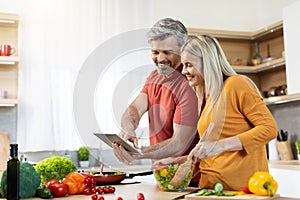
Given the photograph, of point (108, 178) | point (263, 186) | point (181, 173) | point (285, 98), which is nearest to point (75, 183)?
point (108, 178)

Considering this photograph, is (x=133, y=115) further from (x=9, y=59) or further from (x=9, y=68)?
(x=9, y=68)

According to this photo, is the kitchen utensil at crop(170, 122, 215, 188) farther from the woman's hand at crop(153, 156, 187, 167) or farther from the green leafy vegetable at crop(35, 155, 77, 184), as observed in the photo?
the green leafy vegetable at crop(35, 155, 77, 184)

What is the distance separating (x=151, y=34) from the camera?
7.36 feet

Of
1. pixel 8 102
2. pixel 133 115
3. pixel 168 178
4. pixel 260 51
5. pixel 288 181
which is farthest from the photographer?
pixel 260 51

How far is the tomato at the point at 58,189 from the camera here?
182 centimetres

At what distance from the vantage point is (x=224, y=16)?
479cm

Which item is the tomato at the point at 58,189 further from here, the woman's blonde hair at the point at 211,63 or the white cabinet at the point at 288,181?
the white cabinet at the point at 288,181

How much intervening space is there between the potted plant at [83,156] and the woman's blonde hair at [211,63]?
91.8 inches

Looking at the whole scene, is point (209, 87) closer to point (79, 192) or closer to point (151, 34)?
point (151, 34)

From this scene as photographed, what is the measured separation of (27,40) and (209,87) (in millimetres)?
2536

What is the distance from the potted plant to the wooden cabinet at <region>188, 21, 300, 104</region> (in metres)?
1.54

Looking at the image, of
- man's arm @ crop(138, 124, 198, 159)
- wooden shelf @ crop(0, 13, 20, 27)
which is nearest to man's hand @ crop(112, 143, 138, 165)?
man's arm @ crop(138, 124, 198, 159)

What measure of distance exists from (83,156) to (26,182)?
2.41 m

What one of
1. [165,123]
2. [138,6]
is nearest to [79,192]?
[165,123]
